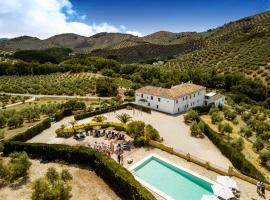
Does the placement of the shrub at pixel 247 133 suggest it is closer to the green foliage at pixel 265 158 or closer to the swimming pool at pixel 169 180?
the green foliage at pixel 265 158

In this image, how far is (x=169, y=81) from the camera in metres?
74.3

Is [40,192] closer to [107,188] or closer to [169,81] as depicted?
[107,188]

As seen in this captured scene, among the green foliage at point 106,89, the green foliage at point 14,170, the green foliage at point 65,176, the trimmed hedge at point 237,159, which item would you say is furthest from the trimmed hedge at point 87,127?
the green foliage at point 106,89

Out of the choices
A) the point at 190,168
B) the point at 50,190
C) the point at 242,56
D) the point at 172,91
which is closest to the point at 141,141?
the point at 190,168

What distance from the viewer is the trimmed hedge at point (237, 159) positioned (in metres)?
23.1

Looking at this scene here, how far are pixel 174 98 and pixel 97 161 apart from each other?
77.1 feet

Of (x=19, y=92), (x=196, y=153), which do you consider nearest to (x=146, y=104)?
(x=196, y=153)

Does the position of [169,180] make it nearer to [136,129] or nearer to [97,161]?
[97,161]

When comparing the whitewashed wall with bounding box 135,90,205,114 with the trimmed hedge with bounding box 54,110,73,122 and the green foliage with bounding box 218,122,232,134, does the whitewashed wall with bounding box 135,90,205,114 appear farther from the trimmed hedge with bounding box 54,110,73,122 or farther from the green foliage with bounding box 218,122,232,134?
the trimmed hedge with bounding box 54,110,73,122

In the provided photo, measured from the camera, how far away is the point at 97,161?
79.8 ft

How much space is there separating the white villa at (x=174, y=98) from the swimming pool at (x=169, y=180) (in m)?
19.8

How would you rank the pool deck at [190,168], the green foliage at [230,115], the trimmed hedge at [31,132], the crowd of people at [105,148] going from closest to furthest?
1. the pool deck at [190,168]
2. the crowd of people at [105,148]
3. the trimmed hedge at [31,132]
4. the green foliage at [230,115]

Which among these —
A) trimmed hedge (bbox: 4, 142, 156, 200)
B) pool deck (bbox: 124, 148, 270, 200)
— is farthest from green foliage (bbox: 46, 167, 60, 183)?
pool deck (bbox: 124, 148, 270, 200)

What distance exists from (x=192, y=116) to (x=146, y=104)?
1218 cm
